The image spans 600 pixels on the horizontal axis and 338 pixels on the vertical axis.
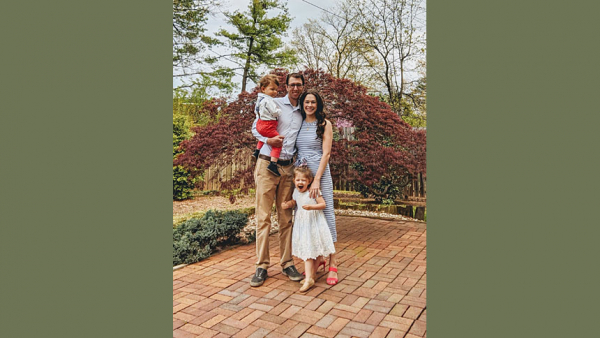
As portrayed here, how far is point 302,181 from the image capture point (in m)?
2.92

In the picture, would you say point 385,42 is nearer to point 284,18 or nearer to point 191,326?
point 284,18

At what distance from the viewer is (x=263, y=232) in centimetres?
308

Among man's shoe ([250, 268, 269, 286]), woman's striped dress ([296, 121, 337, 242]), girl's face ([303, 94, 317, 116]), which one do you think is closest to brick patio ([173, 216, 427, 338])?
man's shoe ([250, 268, 269, 286])

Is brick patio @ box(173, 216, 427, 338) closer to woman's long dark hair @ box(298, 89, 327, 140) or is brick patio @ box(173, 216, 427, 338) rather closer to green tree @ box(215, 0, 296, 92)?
woman's long dark hair @ box(298, 89, 327, 140)

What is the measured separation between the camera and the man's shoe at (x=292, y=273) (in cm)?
302

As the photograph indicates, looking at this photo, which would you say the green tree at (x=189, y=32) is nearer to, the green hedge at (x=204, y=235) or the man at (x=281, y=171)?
the green hedge at (x=204, y=235)

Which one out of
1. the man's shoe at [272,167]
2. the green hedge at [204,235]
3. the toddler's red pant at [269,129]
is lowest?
the green hedge at [204,235]

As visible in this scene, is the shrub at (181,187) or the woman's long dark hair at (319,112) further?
the shrub at (181,187)

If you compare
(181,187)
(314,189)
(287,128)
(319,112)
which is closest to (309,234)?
(314,189)

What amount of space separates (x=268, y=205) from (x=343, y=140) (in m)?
1.84

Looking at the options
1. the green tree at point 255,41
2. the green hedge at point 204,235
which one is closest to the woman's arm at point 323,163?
the green hedge at point 204,235

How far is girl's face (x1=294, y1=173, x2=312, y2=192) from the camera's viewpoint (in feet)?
9.58

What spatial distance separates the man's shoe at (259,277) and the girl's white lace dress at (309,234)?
31 centimetres

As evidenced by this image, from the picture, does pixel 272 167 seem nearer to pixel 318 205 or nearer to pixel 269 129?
pixel 269 129
